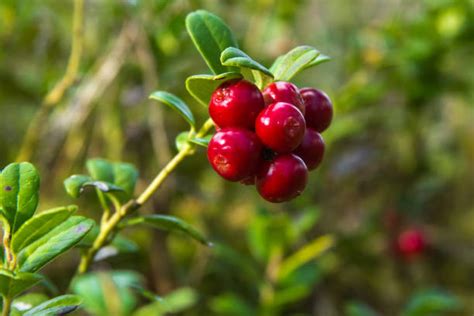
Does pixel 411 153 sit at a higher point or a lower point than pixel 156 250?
lower

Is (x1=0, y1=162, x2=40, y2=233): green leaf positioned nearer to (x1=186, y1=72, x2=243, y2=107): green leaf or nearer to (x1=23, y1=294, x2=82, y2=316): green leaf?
(x1=23, y1=294, x2=82, y2=316): green leaf

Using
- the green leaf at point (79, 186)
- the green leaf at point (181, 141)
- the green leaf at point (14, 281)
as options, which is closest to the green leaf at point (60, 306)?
the green leaf at point (14, 281)

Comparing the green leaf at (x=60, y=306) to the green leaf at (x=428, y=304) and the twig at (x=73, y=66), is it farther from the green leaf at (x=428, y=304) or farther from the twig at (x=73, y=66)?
the green leaf at (x=428, y=304)

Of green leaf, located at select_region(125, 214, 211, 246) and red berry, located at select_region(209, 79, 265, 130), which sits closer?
red berry, located at select_region(209, 79, 265, 130)

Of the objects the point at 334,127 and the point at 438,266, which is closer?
the point at 334,127

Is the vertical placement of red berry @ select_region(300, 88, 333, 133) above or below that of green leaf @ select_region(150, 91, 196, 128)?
below

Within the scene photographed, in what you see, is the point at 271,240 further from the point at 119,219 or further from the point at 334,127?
the point at 119,219

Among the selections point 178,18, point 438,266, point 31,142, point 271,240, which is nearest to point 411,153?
point 438,266

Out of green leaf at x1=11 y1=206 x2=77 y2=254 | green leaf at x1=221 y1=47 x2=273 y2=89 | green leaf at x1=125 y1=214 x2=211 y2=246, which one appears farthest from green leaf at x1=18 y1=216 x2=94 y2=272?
green leaf at x1=221 y1=47 x2=273 y2=89
